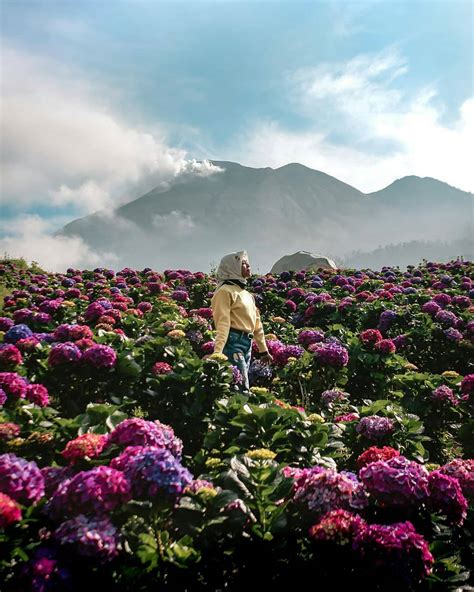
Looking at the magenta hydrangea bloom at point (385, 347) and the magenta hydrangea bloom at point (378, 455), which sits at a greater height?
the magenta hydrangea bloom at point (385, 347)

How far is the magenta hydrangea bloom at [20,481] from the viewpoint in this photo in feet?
7.03

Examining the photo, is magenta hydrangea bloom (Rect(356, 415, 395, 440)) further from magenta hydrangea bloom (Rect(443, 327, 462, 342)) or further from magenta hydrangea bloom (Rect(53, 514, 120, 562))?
magenta hydrangea bloom (Rect(443, 327, 462, 342))

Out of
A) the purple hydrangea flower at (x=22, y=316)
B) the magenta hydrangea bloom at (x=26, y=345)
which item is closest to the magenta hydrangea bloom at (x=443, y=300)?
the magenta hydrangea bloom at (x=26, y=345)

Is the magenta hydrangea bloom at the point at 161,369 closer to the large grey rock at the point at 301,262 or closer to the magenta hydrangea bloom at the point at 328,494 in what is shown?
the magenta hydrangea bloom at the point at 328,494

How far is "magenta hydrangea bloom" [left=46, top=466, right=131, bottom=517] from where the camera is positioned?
201cm

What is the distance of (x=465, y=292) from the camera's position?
440 inches

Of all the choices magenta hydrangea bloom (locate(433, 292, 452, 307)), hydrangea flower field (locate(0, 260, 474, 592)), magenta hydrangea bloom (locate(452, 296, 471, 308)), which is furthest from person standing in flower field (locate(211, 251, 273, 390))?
magenta hydrangea bloom (locate(452, 296, 471, 308))

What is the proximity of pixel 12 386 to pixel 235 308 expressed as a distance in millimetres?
3009

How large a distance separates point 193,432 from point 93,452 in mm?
1923

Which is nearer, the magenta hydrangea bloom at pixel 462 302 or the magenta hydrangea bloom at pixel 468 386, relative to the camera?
the magenta hydrangea bloom at pixel 468 386

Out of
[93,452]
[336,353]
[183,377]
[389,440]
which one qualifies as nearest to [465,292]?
[336,353]

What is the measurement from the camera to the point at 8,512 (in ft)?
6.55

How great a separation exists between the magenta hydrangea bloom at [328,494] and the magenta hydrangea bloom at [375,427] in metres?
1.65

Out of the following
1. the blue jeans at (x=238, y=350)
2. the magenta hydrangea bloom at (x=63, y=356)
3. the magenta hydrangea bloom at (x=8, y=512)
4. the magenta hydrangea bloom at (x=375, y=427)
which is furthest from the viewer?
the blue jeans at (x=238, y=350)
